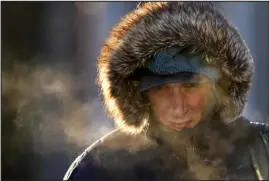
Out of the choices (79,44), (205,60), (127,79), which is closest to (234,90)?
(205,60)

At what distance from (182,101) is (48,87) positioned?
0.27 metres

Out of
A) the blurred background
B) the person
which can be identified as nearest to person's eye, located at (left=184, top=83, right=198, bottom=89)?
the person

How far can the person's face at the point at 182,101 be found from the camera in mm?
939

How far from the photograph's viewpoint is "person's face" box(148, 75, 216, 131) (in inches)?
37.0

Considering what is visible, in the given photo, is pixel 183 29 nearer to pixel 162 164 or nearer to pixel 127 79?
pixel 127 79

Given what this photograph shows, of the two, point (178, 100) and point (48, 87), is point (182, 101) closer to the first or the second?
point (178, 100)

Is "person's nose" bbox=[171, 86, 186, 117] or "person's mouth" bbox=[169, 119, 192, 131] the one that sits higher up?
Result: "person's nose" bbox=[171, 86, 186, 117]

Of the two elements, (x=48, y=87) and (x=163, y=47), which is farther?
(x=48, y=87)

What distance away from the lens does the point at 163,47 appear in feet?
2.94

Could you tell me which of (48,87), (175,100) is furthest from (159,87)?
(48,87)

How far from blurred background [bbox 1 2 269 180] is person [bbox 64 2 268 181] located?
5cm

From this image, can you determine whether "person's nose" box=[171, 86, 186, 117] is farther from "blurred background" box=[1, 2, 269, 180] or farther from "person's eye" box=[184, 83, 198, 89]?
"blurred background" box=[1, 2, 269, 180]

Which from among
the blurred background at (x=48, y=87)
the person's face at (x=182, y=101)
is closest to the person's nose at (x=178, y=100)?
the person's face at (x=182, y=101)

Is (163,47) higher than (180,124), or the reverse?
(163,47)
